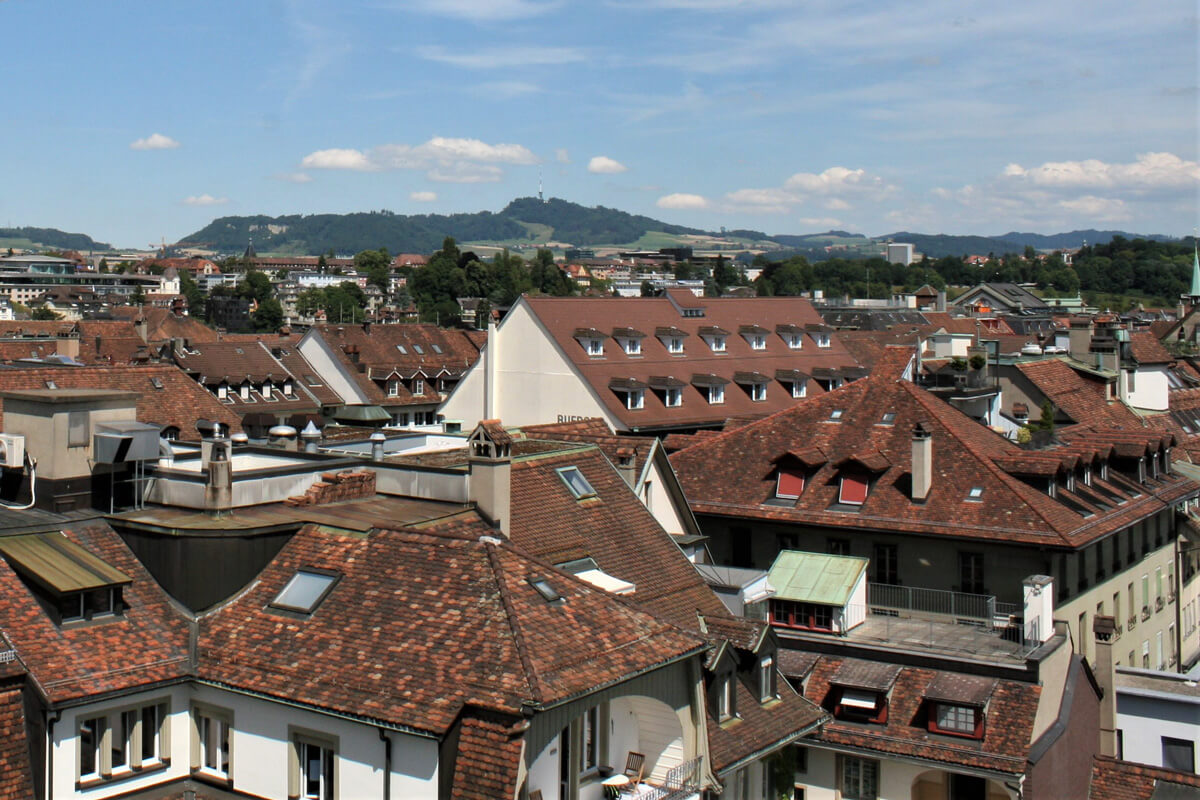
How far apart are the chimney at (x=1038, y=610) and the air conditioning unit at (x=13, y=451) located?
18.5 meters

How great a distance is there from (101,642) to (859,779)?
15012 millimetres

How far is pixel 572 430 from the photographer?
33.3m

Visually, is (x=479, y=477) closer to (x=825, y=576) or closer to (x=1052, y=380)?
(x=825, y=576)

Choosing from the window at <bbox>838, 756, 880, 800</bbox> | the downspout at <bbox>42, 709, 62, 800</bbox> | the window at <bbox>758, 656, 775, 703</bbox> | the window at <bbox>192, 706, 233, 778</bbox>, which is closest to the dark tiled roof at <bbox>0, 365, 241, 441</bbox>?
the window at <bbox>838, 756, 880, 800</bbox>

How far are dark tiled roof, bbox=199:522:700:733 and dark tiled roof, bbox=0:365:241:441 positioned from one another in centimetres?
2723

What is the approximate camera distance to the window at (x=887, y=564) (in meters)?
31.5

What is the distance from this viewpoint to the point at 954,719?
82.9ft

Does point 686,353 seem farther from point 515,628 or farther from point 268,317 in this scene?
point 268,317

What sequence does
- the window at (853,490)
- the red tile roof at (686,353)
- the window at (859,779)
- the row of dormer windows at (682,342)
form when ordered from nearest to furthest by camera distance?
the window at (859,779), the window at (853,490), the red tile roof at (686,353), the row of dormer windows at (682,342)

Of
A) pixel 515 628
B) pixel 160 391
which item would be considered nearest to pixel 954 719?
pixel 515 628

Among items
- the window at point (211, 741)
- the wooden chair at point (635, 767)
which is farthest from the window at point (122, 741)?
the wooden chair at point (635, 767)

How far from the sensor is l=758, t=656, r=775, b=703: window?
66.4 feet

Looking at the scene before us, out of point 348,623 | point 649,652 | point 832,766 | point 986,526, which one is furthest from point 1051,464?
point 348,623

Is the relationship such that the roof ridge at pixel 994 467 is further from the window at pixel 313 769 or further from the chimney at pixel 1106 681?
the window at pixel 313 769
